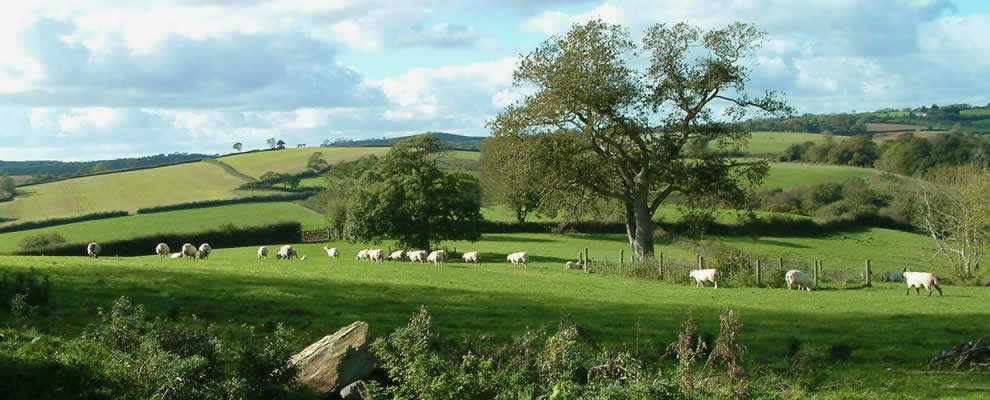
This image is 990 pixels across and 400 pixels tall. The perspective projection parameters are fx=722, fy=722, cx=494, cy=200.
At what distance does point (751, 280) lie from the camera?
35.5 m

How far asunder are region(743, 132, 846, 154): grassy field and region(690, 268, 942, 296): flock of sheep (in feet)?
281

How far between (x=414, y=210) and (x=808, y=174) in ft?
225

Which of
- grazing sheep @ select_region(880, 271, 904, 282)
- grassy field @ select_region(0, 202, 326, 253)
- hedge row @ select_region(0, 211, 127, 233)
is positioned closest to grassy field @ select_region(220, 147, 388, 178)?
grassy field @ select_region(0, 202, 326, 253)

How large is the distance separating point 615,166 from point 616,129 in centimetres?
232

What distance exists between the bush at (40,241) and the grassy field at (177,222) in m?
0.76

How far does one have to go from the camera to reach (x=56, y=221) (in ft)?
262

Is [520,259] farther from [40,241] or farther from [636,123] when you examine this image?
[40,241]

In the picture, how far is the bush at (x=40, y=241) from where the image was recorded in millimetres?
64375

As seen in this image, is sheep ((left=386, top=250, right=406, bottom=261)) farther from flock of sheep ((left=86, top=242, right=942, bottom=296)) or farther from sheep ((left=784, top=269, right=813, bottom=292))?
sheep ((left=784, top=269, right=813, bottom=292))

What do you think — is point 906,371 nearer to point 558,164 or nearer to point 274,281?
point 274,281

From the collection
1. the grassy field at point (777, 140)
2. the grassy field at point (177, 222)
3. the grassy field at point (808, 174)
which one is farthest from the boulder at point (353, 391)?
the grassy field at point (777, 140)

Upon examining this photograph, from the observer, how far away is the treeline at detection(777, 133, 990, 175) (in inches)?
3991

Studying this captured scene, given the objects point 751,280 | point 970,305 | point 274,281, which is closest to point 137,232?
point 274,281

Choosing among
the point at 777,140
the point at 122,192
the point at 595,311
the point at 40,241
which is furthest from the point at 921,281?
the point at 777,140
